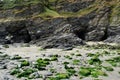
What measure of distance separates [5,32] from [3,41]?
6728 mm

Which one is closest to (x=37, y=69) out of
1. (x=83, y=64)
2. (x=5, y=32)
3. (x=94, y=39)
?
(x=83, y=64)

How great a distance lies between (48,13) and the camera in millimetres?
113000

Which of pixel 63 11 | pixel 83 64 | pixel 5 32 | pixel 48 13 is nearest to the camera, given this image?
pixel 83 64

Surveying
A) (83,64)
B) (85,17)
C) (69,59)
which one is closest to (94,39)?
(85,17)

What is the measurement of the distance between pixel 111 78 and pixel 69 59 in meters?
17.6

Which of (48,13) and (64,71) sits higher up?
(64,71)

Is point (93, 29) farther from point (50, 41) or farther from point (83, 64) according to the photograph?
point (83, 64)

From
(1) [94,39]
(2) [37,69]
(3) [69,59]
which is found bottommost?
(1) [94,39]

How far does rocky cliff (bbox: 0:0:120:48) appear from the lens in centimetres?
A: 9731

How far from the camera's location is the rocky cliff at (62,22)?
319 ft

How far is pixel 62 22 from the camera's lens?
101 m

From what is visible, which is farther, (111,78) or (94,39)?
(94,39)

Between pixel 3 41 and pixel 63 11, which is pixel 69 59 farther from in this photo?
pixel 63 11

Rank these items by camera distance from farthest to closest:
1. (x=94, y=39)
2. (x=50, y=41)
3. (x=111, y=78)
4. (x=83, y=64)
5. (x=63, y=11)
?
(x=63, y=11) → (x=94, y=39) → (x=50, y=41) → (x=83, y=64) → (x=111, y=78)
